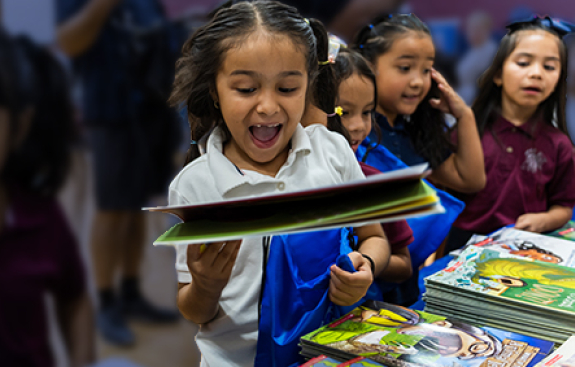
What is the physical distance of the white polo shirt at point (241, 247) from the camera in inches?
37.7

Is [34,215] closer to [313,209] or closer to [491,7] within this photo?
[313,209]

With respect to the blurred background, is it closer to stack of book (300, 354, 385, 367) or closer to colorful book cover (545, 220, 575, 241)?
A: stack of book (300, 354, 385, 367)

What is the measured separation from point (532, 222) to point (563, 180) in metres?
0.27

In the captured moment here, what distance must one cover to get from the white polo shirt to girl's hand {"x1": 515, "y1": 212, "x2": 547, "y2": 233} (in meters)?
1.01

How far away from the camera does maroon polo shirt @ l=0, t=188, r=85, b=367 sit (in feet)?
3.22

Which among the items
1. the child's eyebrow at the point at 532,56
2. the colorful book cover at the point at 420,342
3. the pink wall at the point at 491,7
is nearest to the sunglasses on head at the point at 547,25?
the child's eyebrow at the point at 532,56

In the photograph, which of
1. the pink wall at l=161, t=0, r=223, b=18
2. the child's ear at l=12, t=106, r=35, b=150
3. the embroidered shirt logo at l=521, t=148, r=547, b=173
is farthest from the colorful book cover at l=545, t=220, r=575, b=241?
the child's ear at l=12, t=106, r=35, b=150

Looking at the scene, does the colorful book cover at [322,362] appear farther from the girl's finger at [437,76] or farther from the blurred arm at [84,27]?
the girl's finger at [437,76]

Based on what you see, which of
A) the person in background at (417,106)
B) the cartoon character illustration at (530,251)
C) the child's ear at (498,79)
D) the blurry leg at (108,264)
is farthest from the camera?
the child's ear at (498,79)

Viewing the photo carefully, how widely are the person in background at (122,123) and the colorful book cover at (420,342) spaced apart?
19.8 inches

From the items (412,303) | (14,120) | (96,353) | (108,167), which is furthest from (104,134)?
(412,303)

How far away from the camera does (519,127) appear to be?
1.90 m

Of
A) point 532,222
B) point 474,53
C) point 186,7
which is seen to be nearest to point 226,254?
point 186,7

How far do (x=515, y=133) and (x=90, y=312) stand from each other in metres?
1.55
